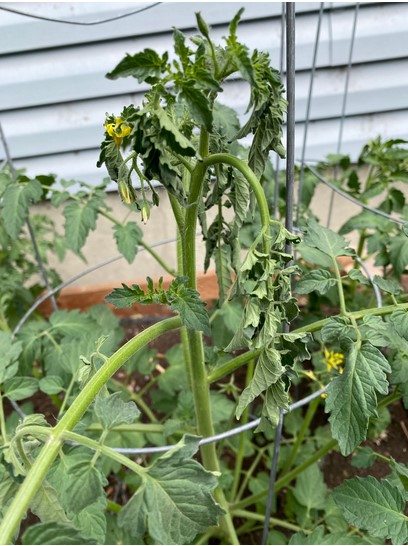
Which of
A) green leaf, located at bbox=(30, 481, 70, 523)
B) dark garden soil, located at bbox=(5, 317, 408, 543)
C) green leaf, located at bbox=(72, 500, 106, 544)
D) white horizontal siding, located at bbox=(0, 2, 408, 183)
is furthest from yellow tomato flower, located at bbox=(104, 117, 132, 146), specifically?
white horizontal siding, located at bbox=(0, 2, 408, 183)

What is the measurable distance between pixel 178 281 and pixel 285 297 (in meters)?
0.15

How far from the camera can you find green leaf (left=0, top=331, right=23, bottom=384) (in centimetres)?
86

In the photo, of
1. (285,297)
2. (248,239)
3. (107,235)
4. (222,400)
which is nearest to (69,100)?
(107,235)

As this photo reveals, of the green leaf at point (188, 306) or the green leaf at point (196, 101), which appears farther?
the green leaf at point (188, 306)

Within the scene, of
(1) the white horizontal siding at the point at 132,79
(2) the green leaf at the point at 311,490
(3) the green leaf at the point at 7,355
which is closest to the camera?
(3) the green leaf at the point at 7,355

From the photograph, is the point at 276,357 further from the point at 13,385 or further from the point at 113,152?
the point at 13,385

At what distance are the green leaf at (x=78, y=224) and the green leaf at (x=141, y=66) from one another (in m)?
0.63

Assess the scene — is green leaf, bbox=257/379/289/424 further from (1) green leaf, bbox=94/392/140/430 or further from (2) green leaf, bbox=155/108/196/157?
(2) green leaf, bbox=155/108/196/157

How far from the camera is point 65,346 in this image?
104 cm

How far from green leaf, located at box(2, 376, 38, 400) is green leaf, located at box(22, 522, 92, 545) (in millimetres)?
487

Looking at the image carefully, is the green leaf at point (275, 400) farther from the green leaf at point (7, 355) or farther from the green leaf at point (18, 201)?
the green leaf at point (18, 201)

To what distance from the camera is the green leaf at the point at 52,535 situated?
1.36 ft

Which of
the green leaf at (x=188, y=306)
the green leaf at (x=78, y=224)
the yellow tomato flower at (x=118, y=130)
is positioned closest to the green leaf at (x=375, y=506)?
the green leaf at (x=188, y=306)

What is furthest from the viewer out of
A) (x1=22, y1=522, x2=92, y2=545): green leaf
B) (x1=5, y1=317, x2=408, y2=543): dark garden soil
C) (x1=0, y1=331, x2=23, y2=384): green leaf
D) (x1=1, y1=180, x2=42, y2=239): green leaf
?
(x1=5, y1=317, x2=408, y2=543): dark garden soil
